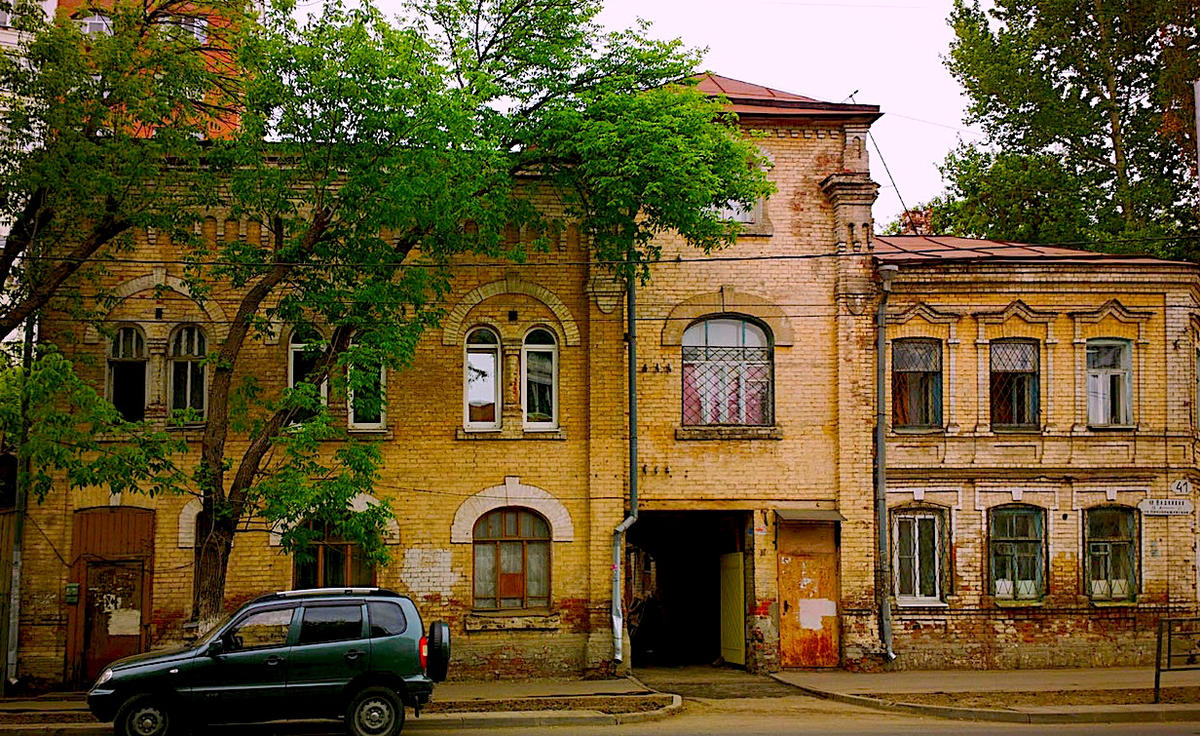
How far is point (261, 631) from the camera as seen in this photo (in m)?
15.7

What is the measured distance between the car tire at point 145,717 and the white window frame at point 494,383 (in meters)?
8.07

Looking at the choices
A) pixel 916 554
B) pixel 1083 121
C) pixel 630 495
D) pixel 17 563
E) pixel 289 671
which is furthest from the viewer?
pixel 1083 121

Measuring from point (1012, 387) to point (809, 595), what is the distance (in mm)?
5166

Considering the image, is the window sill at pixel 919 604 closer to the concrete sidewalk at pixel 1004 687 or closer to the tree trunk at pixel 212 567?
the concrete sidewalk at pixel 1004 687

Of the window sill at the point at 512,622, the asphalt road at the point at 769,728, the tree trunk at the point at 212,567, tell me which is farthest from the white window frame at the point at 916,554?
the tree trunk at the point at 212,567

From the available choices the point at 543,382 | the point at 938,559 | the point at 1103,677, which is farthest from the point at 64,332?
the point at 1103,677

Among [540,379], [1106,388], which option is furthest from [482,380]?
[1106,388]

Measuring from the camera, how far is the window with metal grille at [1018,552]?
75.1 feet

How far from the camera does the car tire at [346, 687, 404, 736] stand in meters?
15.6

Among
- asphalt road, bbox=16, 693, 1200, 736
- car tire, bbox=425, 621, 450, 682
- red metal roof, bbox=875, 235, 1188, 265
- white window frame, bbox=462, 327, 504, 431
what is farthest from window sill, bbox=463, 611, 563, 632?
red metal roof, bbox=875, 235, 1188, 265

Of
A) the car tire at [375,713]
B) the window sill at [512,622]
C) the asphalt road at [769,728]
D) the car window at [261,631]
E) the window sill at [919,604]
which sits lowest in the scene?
the asphalt road at [769,728]

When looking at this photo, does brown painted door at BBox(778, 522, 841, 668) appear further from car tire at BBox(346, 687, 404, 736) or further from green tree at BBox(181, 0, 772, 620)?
car tire at BBox(346, 687, 404, 736)

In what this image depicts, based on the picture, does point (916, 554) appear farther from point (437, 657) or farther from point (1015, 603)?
point (437, 657)

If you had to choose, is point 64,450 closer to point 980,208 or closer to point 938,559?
point 938,559
